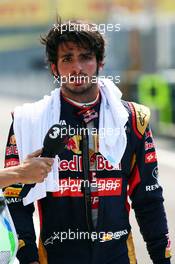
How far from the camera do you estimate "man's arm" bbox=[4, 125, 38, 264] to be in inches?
130

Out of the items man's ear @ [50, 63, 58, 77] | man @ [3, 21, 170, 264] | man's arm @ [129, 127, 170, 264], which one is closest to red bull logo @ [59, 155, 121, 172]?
man @ [3, 21, 170, 264]

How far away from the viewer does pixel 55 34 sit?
3.45 metres

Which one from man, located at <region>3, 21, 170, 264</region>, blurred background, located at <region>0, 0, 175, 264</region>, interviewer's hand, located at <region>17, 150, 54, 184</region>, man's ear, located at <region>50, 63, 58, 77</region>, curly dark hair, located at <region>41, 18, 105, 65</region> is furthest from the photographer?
blurred background, located at <region>0, 0, 175, 264</region>

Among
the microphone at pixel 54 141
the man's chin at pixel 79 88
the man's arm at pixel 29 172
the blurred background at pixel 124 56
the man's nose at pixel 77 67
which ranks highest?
the blurred background at pixel 124 56

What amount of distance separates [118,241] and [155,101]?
10029 mm

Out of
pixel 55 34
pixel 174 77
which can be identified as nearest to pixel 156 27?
pixel 174 77

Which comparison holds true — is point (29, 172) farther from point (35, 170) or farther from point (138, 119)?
point (138, 119)

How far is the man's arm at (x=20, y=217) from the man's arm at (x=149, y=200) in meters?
0.49

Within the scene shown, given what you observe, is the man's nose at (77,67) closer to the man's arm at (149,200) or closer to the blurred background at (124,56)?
the man's arm at (149,200)

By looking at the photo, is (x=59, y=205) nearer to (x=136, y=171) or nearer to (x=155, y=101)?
(x=136, y=171)

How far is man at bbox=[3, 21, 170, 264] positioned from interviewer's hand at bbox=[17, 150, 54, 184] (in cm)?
33

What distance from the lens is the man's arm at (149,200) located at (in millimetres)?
3434

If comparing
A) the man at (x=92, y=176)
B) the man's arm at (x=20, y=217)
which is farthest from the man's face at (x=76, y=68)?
the man's arm at (x=20, y=217)

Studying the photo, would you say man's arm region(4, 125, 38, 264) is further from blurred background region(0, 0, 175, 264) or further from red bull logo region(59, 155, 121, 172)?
blurred background region(0, 0, 175, 264)
